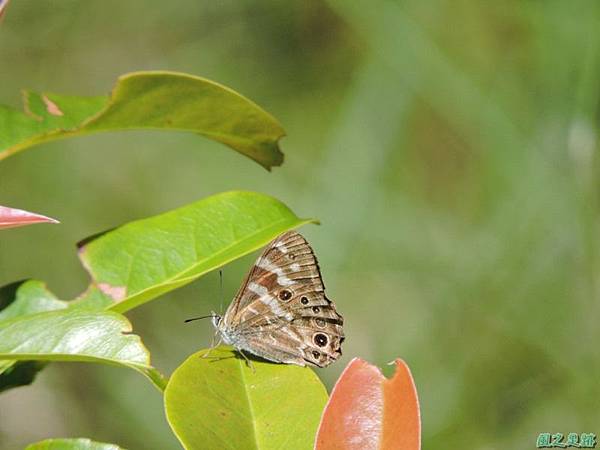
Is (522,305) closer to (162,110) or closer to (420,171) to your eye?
(420,171)

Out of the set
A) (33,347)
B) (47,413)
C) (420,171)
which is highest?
(420,171)

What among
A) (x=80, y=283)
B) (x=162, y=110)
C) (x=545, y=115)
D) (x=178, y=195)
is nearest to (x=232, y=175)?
Answer: (x=178, y=195)

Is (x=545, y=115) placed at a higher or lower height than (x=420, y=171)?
higher

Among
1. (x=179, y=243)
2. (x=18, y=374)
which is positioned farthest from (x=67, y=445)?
(x=179, y=243)

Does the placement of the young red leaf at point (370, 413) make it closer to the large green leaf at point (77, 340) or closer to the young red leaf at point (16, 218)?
the large green leaf at point (77, 340)

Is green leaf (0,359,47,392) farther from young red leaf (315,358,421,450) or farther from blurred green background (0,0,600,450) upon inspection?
blurred green background (0,0,600,450)

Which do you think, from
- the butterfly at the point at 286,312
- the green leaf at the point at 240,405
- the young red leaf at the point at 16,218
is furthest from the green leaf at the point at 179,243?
the young red leaf at the point at 16,218
